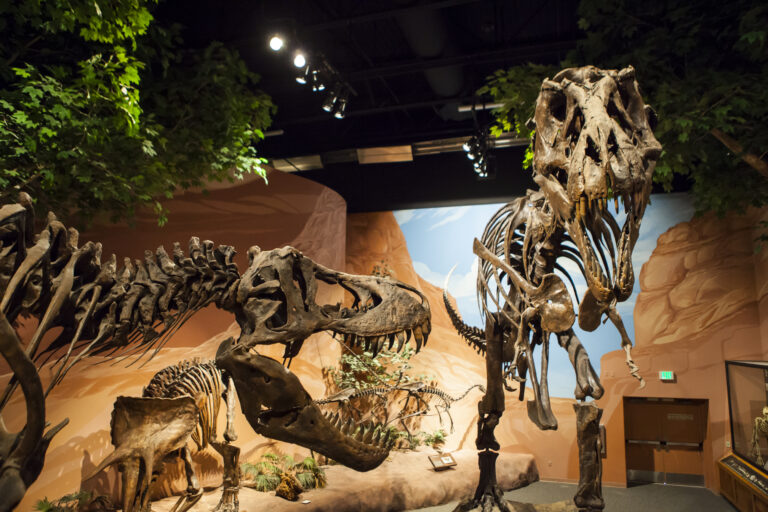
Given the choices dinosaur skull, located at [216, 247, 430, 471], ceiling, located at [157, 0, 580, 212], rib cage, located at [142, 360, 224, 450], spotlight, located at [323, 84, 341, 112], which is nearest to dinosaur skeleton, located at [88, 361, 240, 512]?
rib cage, located at [142, 360, 224, 450]

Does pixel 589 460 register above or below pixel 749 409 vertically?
below

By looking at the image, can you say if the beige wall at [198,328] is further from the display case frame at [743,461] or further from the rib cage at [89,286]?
the display case frame at [743,461]

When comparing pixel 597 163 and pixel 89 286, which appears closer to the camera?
pixel 89 286

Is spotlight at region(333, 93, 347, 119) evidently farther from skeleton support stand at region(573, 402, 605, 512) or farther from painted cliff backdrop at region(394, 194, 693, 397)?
skeleton support stand at region(573, 402, 605, 512)

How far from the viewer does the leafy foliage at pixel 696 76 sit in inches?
183

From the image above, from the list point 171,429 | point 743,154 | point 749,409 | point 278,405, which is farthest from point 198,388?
point 749,409

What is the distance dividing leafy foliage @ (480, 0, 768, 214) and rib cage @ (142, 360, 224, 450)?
4746mm

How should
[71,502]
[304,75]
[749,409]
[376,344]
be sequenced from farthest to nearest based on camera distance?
[304,75] → [749,409] → [71,502] → [376,344]

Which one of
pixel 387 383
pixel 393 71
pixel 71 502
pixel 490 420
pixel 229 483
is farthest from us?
pixel 387 383

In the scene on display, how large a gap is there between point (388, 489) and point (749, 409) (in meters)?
4.59

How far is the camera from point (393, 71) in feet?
23.2

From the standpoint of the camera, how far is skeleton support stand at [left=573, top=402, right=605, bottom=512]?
3.26 m

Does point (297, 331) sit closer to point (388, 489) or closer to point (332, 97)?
point (388, 489)

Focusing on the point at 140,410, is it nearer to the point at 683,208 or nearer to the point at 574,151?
the point at 574,151
